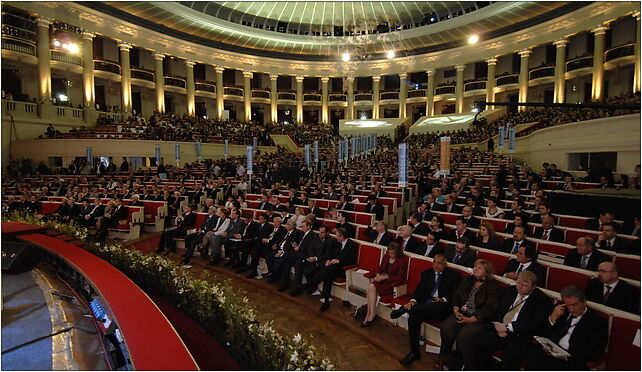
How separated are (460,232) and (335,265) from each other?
2.02 meters

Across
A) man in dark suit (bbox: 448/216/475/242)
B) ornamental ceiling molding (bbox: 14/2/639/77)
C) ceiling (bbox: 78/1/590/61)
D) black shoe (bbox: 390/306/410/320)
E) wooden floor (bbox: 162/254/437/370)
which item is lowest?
wooden floor (bbox: 162/254/437/370)

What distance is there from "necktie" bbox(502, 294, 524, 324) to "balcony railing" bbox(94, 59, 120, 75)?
28.7 metres

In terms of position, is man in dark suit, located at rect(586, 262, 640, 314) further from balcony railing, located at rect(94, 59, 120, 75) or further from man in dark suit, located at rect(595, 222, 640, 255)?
balcony railing, located at rect(94, 59, 120, 75)

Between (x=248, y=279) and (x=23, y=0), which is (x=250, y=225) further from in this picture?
(x=23, y=0)

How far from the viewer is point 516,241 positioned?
501 centimetres

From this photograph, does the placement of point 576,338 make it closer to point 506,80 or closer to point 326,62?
point 506,80

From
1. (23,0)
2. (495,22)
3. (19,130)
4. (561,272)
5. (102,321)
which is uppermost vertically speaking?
(495,22)

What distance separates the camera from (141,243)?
9.00 m

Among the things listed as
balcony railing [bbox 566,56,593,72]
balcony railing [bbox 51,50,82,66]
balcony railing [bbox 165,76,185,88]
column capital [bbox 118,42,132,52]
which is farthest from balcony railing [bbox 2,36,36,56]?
balcony railing [bbox 566,56,593,72]

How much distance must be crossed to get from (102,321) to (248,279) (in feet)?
10.7

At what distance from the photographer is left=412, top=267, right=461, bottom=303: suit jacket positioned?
4160mm

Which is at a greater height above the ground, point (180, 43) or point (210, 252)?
point (180, 43)

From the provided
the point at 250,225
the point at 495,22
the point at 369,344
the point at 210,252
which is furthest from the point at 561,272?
the point at 495,22

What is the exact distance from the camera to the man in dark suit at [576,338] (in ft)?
9.55
